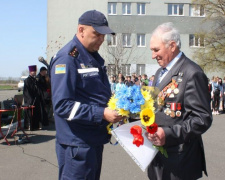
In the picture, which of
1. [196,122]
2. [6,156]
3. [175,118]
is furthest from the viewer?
[6,156]

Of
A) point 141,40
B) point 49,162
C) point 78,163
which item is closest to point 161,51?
point 78,163

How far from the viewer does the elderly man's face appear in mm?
2440

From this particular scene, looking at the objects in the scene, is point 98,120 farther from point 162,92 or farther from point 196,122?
point 196,122

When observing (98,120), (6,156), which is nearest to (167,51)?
(98,120)

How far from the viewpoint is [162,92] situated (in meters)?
2.40

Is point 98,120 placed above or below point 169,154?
above

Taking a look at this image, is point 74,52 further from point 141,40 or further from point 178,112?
point 141,40

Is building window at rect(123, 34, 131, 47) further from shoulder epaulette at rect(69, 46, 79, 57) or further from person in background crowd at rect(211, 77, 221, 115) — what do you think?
shoulder epaulette at rect(69, 46, 79, 57)

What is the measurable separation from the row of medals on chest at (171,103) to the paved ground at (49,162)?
114 inches

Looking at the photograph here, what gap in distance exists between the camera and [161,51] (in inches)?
96.8

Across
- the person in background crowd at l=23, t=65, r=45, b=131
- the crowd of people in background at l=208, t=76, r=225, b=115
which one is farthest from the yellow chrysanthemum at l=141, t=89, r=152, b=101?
the crowd of people in background at l=208, t=76, r=225, b=115

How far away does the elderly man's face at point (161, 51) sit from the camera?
2.44 m

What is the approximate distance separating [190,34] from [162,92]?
33.0 m

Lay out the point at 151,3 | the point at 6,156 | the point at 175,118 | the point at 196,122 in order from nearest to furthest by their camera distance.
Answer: the point at 196,122, the point at 175,118, the point at 6,156, the point at 151,3
